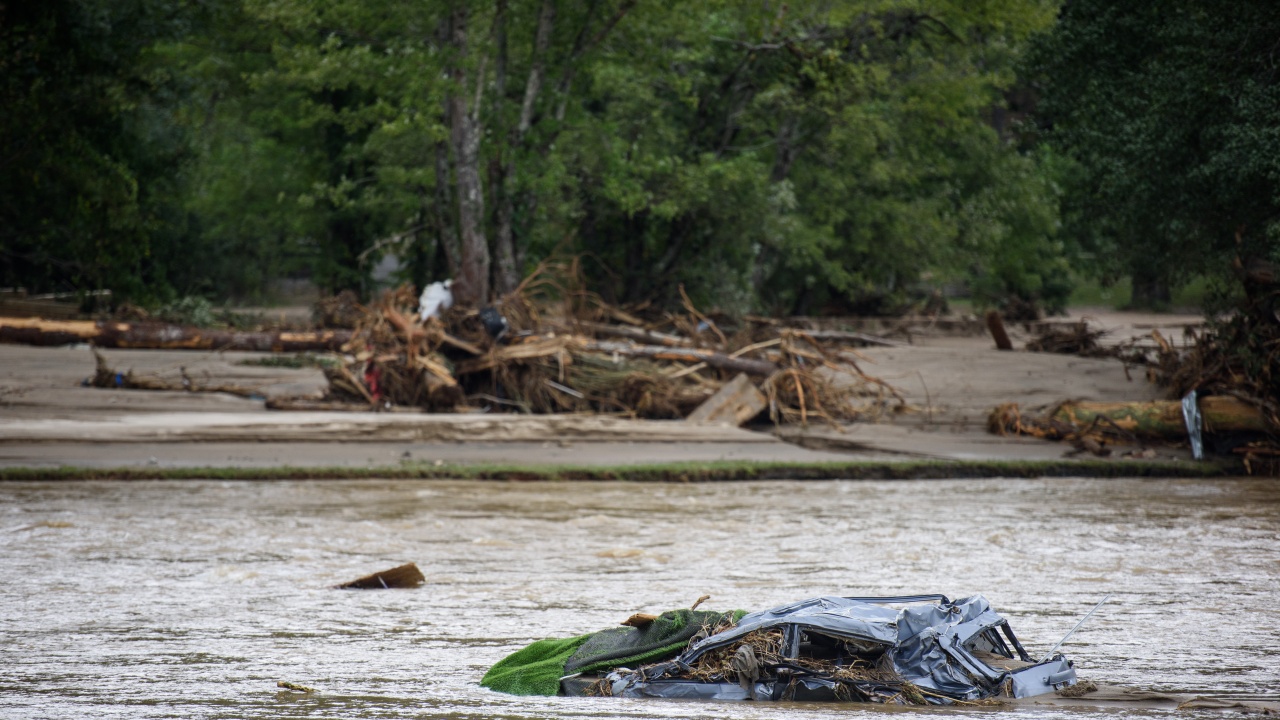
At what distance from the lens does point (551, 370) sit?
18.0 metres

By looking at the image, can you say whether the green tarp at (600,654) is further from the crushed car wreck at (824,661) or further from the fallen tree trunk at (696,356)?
the fallen tree trunk at (696,356)

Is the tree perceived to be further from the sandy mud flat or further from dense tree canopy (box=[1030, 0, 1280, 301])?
dense tree canopy (box=[1030, 0, 1280, 301])

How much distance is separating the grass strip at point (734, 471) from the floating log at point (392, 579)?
5108mm

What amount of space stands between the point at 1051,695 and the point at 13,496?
30.6 feet

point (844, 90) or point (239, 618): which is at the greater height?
point (844, 90)


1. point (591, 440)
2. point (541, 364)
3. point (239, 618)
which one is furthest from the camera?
point (541, 364)

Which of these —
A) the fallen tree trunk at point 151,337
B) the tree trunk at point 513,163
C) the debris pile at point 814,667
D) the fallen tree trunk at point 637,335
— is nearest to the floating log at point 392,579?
the debris pile at point 814,667

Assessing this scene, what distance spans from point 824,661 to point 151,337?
1986 centimetres

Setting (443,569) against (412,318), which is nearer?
(443,569)

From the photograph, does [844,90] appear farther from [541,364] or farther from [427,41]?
[541,364]

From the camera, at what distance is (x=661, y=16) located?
914 inches

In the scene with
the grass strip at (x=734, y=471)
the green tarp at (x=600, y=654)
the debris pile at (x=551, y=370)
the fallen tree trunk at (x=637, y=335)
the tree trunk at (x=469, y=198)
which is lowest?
the grass strip at (x=734, y=471)

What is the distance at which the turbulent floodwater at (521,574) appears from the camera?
577 cm

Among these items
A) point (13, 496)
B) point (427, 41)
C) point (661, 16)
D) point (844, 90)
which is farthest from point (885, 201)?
point (13, 496)
